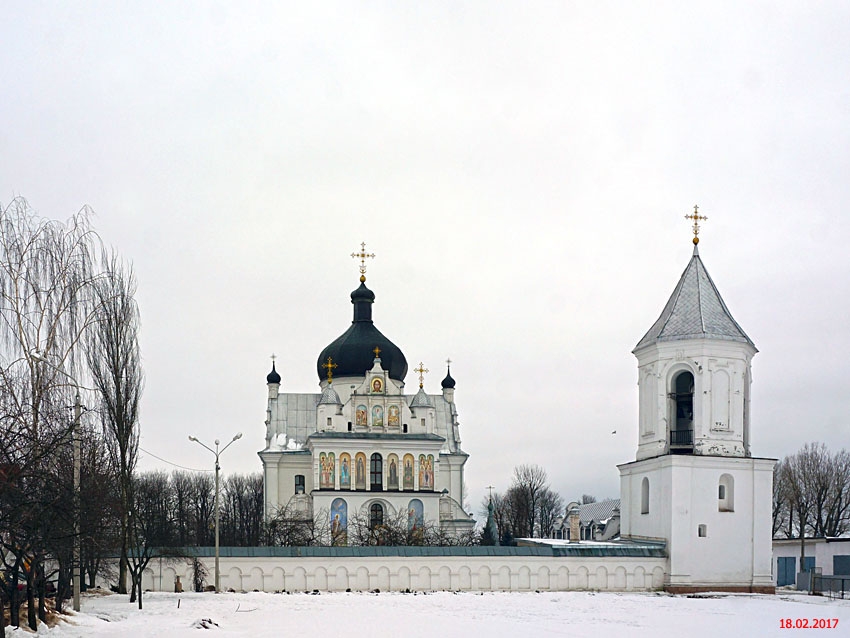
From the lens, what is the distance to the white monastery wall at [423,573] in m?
37.1

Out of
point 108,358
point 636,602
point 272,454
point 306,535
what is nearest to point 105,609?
point 108,358

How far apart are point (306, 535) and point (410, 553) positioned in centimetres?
1601

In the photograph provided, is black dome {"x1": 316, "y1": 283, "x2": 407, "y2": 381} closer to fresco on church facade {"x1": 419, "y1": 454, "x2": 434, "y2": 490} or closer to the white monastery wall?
fresco on church facade {"x1": 419, "y1": 454, "x2": 434, "y2": 490}

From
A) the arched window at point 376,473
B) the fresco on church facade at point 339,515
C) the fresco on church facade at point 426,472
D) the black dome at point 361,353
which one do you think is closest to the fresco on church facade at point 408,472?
the fresco on church facade at point 426,472

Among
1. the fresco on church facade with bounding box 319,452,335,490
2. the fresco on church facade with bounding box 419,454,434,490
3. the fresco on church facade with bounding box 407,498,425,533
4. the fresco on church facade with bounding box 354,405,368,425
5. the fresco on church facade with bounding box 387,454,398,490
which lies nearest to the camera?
the fresco on church facade with bounding box 319,452,335,490

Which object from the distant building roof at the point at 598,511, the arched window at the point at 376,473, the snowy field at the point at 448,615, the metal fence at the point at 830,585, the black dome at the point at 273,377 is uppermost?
the black dome at the point at 273,377

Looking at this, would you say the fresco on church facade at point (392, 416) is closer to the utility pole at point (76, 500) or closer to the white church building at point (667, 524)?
the white church building at point (667, 524)

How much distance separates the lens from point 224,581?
121ft

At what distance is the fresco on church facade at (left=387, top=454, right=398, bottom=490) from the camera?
5909 cm

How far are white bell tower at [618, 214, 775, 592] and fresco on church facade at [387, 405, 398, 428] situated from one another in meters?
20.0

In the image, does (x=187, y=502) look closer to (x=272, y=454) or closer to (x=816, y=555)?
(x=272, y=454)

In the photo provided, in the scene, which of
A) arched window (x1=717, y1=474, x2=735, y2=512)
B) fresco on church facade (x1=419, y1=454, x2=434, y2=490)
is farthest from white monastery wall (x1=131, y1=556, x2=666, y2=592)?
fresco on church facade (x1=419, y1=454, x2=434, y2=490)

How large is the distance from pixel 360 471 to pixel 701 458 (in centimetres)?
2360

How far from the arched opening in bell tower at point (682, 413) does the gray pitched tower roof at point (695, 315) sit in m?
1.76
